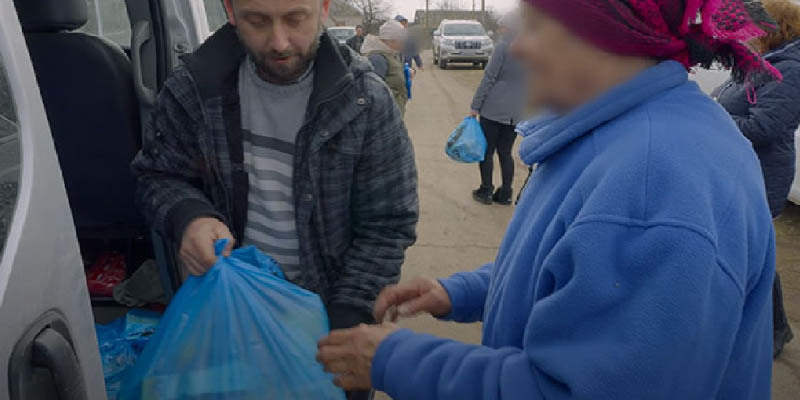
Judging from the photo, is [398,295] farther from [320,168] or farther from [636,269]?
[636,269]

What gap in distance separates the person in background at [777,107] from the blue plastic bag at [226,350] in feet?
8.31

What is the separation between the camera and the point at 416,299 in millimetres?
1440

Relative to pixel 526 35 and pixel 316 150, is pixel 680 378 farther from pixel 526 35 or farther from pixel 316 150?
pixel 316 150

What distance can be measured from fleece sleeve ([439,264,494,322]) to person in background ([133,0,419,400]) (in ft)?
1.16

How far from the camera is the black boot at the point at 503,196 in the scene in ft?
19.8

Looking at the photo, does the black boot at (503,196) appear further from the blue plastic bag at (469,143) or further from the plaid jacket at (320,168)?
the plaid jacket at (320,168)

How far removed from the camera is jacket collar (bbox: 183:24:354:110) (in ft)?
5.28

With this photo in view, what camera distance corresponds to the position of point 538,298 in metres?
0.91

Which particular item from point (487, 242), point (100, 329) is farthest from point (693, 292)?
point (487, 242)

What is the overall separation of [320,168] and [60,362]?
81cm

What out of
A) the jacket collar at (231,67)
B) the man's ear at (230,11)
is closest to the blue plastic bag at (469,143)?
the jacket collar at (231,67)

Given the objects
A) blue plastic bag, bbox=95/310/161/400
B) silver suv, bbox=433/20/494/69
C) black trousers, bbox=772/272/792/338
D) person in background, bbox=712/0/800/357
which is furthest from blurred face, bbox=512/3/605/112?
silver suv, bbox=433/20/494/69

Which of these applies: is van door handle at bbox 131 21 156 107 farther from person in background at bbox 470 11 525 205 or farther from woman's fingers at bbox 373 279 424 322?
person in background at bbox 470 11 525 205

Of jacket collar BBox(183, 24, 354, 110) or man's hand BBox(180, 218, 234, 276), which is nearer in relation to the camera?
man's hand BBox(180, 218, 234, 276)
